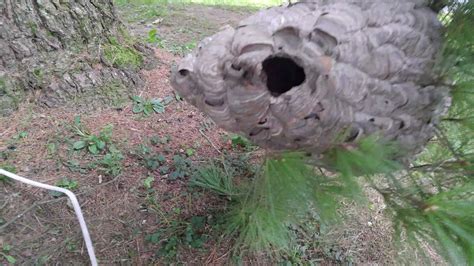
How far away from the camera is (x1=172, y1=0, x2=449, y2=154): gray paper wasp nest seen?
2.68ft

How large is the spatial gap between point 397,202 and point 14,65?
1.36 metres

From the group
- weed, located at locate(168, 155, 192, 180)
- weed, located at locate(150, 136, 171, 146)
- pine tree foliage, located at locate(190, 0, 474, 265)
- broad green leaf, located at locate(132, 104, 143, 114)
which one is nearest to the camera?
pine tree foliage, located at locate(190, 0, 474, 265)

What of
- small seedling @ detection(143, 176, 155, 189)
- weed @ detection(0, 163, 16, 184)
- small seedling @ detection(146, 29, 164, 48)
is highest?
small seedling @ detection(146, 29, 164, 48)

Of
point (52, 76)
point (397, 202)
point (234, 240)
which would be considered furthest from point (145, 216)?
point (397, 202)

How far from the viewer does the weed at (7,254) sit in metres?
1.28

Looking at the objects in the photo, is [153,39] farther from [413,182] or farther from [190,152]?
[413,182]

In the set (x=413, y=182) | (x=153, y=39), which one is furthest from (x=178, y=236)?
(x=153, y=39)

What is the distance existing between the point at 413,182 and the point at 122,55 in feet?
4.24

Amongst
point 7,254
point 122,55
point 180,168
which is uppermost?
point 122,55

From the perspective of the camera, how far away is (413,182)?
103 centimetres

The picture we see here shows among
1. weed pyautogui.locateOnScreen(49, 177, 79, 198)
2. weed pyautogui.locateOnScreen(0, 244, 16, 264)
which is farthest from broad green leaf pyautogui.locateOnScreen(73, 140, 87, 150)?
weed pyautogui.locateOnScreen(0, 244, 16, 264)

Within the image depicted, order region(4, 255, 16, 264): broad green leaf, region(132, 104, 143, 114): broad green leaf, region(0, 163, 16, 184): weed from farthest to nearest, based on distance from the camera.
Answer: region(132, 104, 143, 114): broad green leaf
region(0, 163, 16, 184): weed
region(4, 255, 16, 264): broad green leaf

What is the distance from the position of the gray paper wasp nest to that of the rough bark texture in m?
0.95

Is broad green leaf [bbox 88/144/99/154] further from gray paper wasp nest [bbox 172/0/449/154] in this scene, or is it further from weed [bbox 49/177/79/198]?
gray paper wasp nest [bbox 172/0/449/154]
